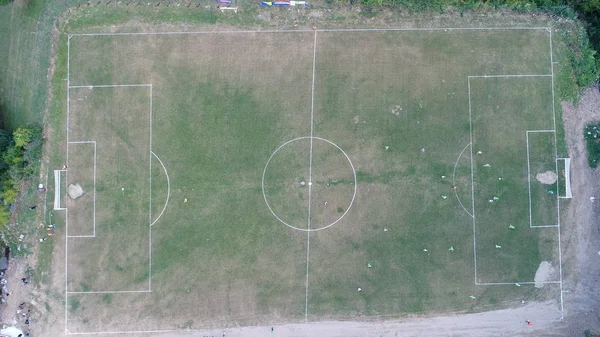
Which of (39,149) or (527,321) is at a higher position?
(39,149)

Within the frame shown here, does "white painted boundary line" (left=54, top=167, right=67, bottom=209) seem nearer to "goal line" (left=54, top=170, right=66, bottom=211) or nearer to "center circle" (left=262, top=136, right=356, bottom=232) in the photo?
"goal line" (left=54, top=170, right=66, bottom=211)

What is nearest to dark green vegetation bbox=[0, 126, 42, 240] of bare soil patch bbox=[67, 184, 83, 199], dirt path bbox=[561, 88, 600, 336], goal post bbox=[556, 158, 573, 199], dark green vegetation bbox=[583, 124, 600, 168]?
bare soil patch bbox=[67, 184, 83, 199]

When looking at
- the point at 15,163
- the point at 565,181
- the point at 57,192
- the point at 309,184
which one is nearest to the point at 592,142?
the point at 565,181

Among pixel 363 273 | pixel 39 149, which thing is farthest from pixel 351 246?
pixel 39 149

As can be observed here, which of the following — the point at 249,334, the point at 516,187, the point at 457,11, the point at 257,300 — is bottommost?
the point at 249,334

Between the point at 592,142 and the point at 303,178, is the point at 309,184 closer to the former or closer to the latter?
the point at 303,178

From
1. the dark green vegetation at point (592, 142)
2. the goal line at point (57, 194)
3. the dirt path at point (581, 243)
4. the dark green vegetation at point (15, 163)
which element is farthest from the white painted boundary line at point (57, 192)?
the dark green vegetation at point (592, 142)

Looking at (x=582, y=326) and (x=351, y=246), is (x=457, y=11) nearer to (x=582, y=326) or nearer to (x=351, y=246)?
(x=351, y=246)
